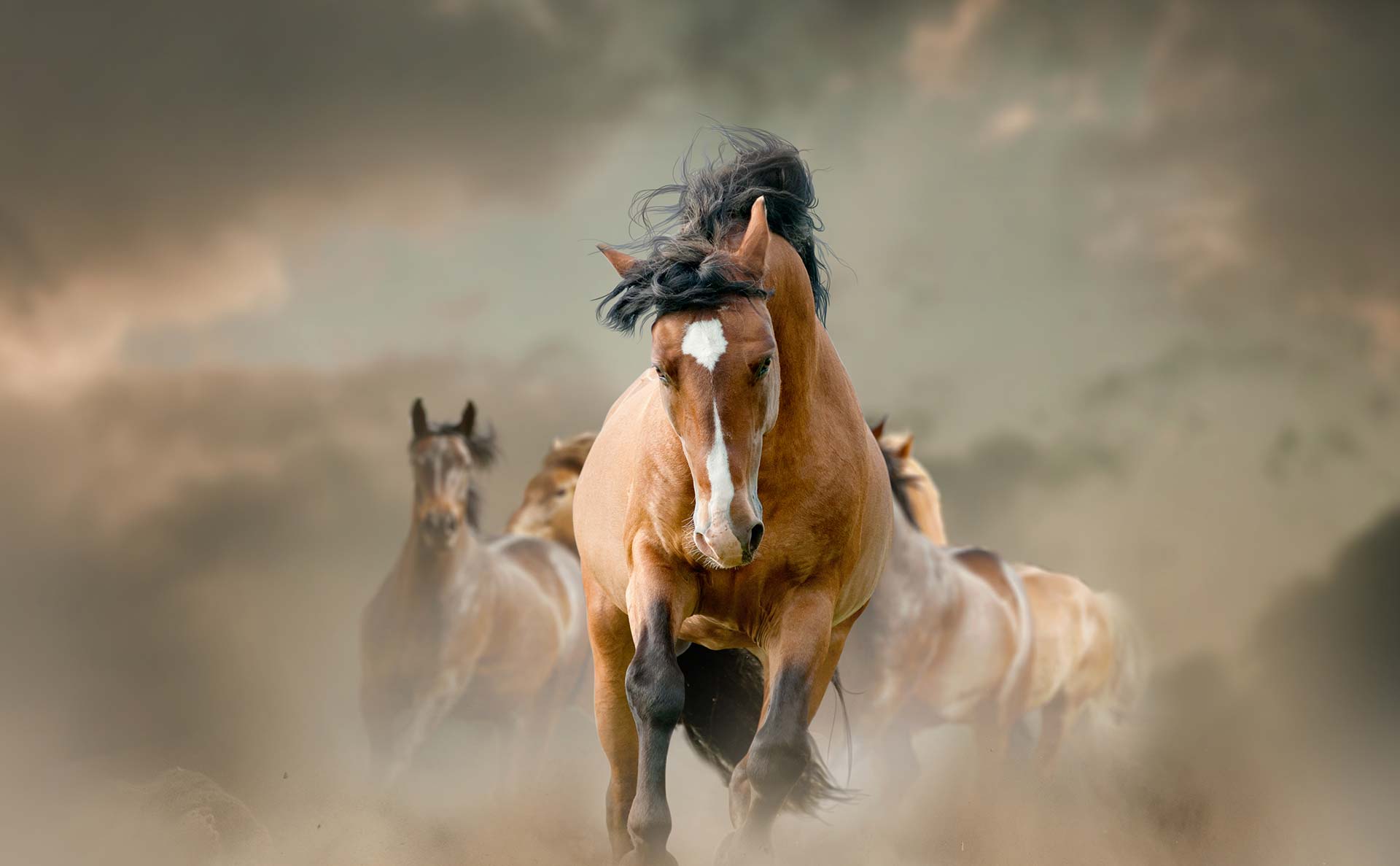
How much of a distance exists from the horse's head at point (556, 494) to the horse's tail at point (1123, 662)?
222 inches

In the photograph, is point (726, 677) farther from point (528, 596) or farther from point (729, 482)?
point (528, 596)

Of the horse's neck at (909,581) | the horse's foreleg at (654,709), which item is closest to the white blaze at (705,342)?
the horse's foreleg at (654,709)

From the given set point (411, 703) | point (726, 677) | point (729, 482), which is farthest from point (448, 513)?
point (729, 482)

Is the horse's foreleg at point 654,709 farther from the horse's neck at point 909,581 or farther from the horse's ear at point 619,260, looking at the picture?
the horse's neck at point 909,581

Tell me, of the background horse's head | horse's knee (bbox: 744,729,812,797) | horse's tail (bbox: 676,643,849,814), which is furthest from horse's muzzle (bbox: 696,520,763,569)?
the background horse's head

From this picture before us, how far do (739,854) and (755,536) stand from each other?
1269 millimetres

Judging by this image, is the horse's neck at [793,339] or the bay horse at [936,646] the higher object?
the bay horse at [936,646]

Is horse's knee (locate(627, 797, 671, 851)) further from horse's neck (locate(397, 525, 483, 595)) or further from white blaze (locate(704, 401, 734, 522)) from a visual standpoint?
horse's neck (locate(397, 525, 483, 595))

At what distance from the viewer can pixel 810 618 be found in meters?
4.38

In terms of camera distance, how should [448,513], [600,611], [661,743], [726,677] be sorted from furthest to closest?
1. [448,513]
2. [726,677]
3. [600,611]
4. [661,743]

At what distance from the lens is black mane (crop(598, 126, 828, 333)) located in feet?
13.0

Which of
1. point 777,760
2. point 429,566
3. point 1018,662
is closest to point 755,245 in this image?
point 777,760

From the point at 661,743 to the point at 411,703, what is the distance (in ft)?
22.4

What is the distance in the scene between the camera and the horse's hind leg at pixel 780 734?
415 centimetres
